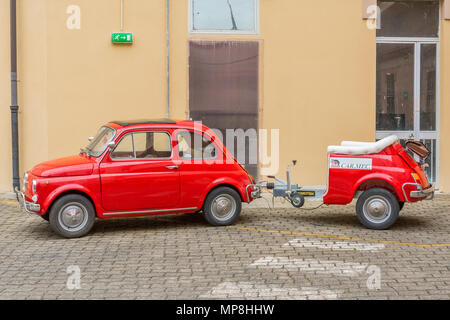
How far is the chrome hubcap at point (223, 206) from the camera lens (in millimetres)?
9633

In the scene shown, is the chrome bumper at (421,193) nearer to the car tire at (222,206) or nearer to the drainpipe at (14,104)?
the car tire at (222,206)

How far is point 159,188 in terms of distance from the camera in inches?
364

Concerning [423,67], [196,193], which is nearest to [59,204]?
[196,193]

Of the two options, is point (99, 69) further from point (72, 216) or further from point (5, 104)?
point (72, 216)

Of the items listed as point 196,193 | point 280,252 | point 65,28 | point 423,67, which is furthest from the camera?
point 423,67

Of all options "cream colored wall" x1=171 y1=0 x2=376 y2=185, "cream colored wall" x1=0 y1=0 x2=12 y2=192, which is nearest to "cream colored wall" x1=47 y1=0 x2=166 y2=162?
"cream colored wall" x1=0 y1=0 x2=12 y2=192

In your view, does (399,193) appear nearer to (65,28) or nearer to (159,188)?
(159,188)

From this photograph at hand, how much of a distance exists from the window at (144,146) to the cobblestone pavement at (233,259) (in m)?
1.16

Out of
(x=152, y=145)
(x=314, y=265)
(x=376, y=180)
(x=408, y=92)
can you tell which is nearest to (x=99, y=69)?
(x=152, y=145)

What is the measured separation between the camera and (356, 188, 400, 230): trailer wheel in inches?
368

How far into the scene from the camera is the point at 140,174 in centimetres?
917

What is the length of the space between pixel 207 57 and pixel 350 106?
3.17 meters

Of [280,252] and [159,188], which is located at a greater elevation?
[159,188]

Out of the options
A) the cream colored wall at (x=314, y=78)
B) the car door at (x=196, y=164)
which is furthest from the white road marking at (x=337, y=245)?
the cream colored wall at (x=314, y=78)
